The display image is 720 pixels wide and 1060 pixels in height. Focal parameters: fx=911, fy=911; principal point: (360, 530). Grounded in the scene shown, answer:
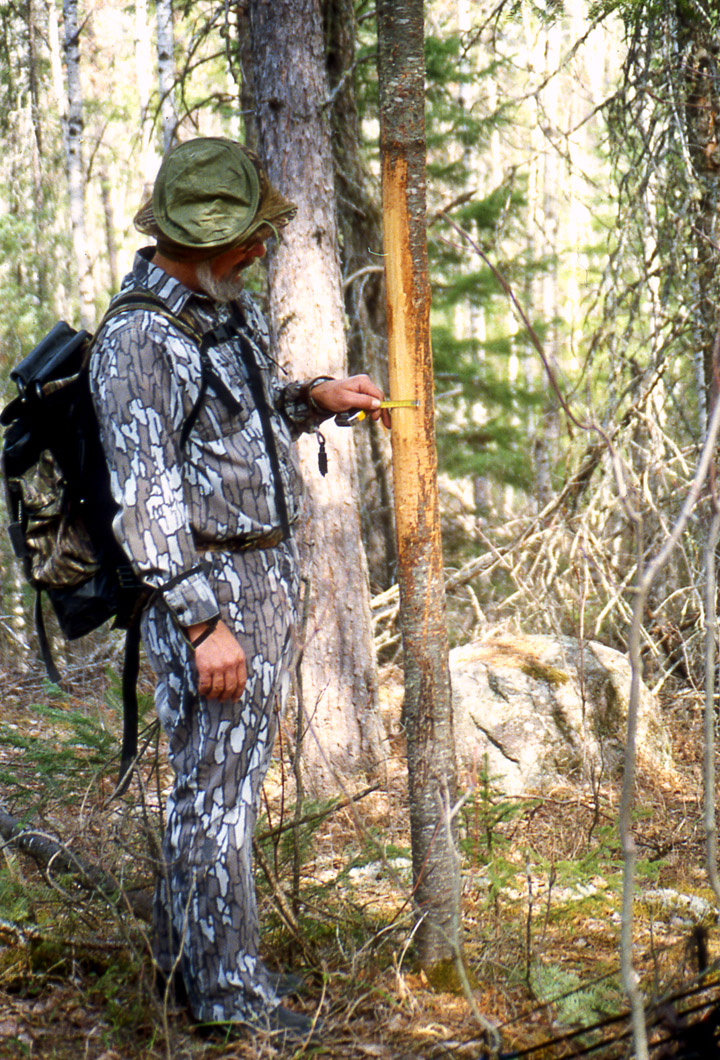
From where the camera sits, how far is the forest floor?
2.53 metres

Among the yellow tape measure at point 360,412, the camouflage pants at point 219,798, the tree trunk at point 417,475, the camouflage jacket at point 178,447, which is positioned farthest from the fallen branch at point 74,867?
the yellow tape measure at point 360,412

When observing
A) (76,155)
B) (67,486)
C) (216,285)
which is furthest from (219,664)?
(76,155)

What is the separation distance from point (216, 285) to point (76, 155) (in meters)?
9.56

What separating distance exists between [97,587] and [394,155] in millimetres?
1542

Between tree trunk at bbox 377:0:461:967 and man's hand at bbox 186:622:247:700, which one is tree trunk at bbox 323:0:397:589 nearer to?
tree trunk at bbox 377:0:461:967

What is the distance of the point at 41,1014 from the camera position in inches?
109

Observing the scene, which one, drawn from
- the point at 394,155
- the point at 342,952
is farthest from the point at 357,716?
the point at 394,155

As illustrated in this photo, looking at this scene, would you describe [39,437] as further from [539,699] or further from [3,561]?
[3,561]

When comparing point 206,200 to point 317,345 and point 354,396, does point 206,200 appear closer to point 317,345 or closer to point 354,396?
point 354,396

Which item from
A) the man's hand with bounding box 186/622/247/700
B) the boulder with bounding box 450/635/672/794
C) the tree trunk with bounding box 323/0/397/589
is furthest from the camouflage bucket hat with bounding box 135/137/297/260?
the tree trunk with bounding box 323/0/397/589

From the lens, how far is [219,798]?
2.56 meters

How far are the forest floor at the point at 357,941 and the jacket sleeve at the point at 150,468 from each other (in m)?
0.82

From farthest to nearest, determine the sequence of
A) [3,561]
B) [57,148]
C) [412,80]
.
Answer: [57,148]
[3,561]
[412,80]

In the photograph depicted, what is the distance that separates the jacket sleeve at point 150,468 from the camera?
2338 millimetres
